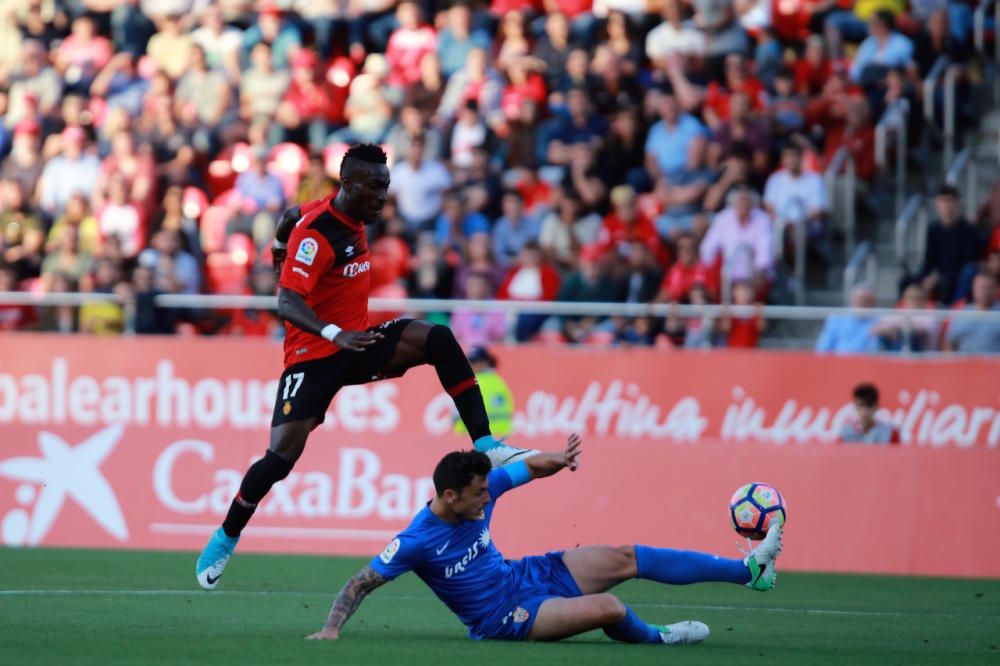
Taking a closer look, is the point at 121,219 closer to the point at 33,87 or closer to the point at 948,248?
the point at 33,87

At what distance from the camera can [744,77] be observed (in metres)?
21.2

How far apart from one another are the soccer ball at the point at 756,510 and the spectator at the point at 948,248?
8.50 metres

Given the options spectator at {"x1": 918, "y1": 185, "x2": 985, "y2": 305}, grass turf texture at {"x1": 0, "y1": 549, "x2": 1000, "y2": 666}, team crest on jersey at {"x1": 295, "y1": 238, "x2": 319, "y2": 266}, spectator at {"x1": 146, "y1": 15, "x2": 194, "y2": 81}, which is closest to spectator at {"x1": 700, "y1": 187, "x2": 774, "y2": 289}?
spectator at {"x1": 918, "y1": 185, "x2": 985, "y2": 305}

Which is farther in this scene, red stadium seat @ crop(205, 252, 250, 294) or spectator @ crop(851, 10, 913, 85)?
spectator @ crop(851, 10, 913, 85)

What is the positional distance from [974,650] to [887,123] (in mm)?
11219

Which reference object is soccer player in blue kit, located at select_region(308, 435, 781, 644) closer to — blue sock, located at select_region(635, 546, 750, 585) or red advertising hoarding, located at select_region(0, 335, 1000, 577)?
blue sock, located at select_region(635, 546, 750, 585)

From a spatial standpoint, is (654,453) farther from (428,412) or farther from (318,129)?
(318,129)

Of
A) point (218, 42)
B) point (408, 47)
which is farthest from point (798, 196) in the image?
point (218, 42)

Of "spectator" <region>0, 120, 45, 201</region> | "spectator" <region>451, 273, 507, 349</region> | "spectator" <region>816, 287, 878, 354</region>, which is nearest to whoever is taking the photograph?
"spectator" <region>816, 287, 878, 354</region>

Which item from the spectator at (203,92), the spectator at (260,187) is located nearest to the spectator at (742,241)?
the spectator at (260,187)

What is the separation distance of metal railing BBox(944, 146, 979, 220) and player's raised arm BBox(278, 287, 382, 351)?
1110 cm

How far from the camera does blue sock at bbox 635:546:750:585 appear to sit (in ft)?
33.2

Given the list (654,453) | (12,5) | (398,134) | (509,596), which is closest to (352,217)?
(509,596)

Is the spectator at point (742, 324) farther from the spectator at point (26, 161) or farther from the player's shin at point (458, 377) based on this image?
the spectator at point (26, 161)
